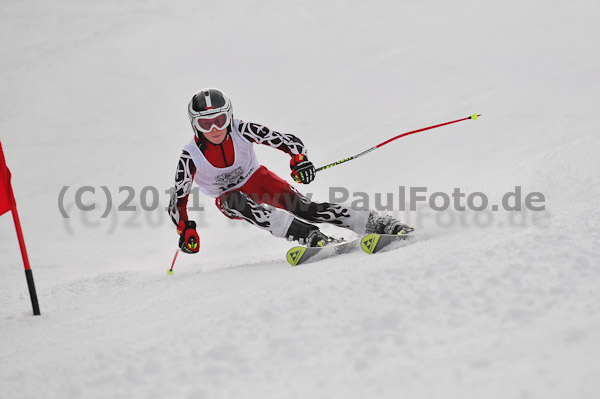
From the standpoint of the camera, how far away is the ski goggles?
3.64m

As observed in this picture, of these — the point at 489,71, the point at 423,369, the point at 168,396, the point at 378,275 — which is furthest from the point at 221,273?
the point at 489,71

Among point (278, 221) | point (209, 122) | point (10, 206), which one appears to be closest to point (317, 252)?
point (278, 221)

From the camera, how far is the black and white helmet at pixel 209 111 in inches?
142

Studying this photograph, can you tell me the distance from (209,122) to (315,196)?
3.11 metres

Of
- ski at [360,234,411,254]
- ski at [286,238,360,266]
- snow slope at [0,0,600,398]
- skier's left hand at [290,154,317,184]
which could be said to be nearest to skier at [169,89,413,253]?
skier's left hand at [290,154,317,184]

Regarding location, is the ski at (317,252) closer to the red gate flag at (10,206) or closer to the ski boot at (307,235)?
the ski boot at (307,235)

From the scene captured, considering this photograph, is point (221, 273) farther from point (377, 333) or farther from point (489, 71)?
point (489, 71)

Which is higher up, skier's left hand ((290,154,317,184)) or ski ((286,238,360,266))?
skier's left hand ((290,154,317,184))

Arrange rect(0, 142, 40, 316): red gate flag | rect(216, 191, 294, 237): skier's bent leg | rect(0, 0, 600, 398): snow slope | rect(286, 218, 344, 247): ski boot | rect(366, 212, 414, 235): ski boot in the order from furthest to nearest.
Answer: rect(216, 191, 294, 237): skier's bent leg < rect(286, 218, 344, 247): ski boot < rect(366, 212, 414, 235): ski boot < rect(0, 142, 40, 316): red gate flag < rect(0, 0, 600, 398): snow slope

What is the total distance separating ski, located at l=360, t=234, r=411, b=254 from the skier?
229 millimetres

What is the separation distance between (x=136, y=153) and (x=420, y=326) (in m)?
6.87

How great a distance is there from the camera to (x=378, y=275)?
2.16 metres

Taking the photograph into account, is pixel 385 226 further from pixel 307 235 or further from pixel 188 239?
pixel 188 239

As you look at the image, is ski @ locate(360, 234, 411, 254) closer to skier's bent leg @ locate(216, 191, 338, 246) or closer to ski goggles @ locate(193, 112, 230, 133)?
skier's bent leg @ locate(216, 191, 338, 246)
